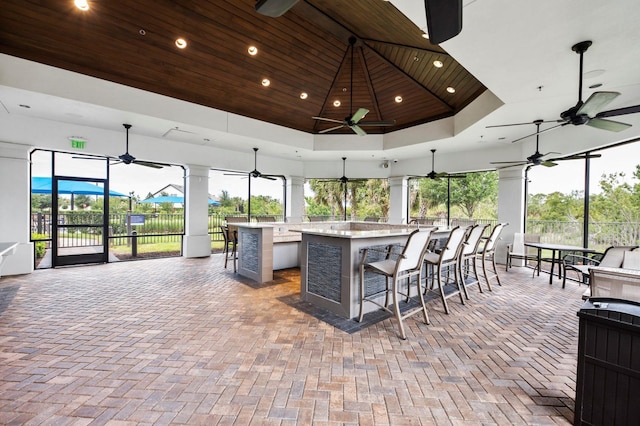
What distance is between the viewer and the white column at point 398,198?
9.64 meters

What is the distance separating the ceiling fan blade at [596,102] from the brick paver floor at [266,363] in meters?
2.52

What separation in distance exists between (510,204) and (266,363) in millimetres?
7602

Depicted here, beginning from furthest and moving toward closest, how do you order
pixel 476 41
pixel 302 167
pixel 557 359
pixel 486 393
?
pixel 302 167 < pixel 476 41 < pixel 557 359 < pixel 486 393

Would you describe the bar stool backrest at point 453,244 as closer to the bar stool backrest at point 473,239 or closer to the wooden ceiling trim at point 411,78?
the bar stool backrest at point 473,239

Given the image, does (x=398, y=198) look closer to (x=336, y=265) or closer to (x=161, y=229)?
(x=336, y=265)

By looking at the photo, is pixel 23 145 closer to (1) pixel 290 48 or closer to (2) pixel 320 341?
(1) pixel 290 48

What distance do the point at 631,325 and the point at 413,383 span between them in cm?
134

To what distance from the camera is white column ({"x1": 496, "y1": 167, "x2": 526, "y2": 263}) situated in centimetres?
721

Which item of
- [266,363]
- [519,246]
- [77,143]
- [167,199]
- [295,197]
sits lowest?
[266,363]

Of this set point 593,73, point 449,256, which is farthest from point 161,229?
point 593,73

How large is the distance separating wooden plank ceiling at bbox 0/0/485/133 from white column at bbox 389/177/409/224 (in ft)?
9.78

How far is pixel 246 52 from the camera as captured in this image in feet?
16.8

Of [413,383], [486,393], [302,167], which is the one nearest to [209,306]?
[413,383]

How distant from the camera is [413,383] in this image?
211 cm
